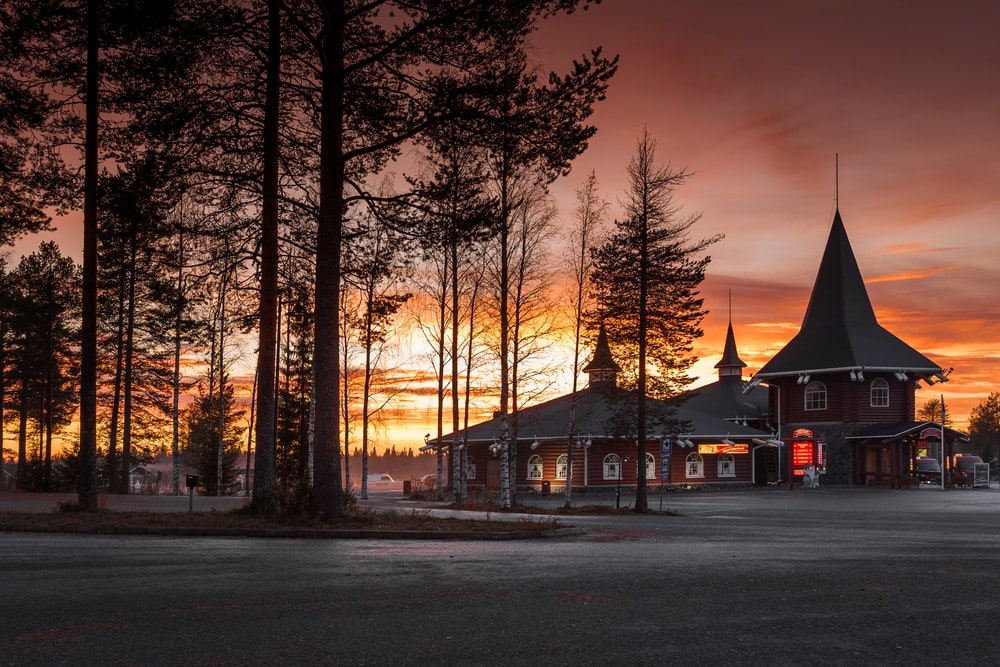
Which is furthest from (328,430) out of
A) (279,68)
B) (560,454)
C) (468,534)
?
(560,454)

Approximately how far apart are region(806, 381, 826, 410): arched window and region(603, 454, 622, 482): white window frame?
59.0 feet

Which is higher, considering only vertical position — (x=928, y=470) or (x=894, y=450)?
(x=894, y=450)

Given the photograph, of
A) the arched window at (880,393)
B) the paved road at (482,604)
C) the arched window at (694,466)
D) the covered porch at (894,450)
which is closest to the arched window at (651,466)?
the arched window at (694,466)

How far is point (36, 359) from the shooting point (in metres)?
49.4

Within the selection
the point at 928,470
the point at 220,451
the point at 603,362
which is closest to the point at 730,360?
the point at 928,470

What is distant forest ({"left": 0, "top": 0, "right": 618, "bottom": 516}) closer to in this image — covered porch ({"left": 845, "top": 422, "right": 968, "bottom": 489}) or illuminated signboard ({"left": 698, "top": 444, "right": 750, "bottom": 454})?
illuminated signboard ({"left": 698, "top": 444, "right": 750, "bottom": 454})

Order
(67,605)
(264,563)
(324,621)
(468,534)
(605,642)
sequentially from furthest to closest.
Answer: (468,534)
(264,563)
(67,605)
(324,621)
(605,642)

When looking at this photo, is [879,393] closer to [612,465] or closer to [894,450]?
[894,450]

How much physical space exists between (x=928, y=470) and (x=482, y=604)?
6223cm

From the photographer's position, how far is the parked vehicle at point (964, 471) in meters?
61.7

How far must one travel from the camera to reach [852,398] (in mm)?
61375

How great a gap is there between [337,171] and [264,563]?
31.2 feet

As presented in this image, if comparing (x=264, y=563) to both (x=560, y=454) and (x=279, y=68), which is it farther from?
(x=560, y=454)

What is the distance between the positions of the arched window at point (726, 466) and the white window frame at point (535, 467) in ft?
43.4
